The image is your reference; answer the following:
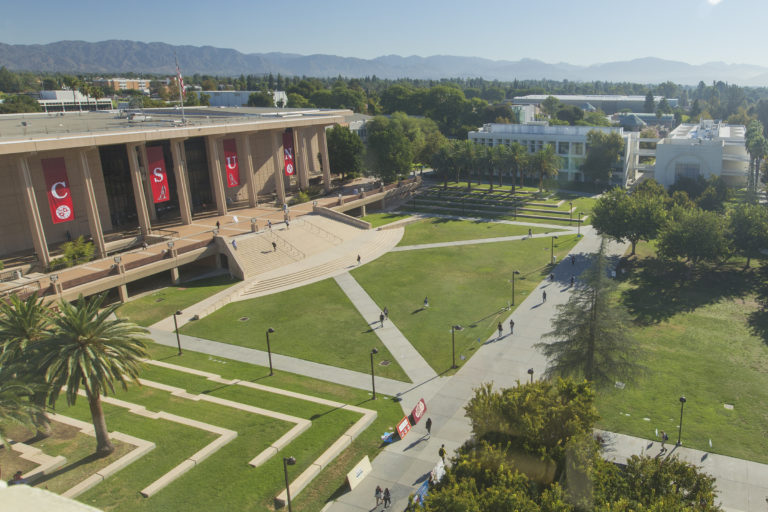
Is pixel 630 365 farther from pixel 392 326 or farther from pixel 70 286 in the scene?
pixel 70 286

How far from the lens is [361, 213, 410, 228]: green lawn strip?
75.9 m

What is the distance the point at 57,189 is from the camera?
50.1 m

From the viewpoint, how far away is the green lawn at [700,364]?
30062 millimetres

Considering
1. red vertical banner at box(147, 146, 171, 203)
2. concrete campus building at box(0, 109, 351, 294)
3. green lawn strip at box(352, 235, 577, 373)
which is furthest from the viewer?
red vertical banner at box(147, 146, 171, 203)

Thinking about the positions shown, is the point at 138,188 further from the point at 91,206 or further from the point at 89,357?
the point at 89,357

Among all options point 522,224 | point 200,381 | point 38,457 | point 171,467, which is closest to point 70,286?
point 200,381

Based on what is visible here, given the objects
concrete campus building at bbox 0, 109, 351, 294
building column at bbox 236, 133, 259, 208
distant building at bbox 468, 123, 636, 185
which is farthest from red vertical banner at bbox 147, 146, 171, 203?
distant building at bbox 468, 123, 636, 185

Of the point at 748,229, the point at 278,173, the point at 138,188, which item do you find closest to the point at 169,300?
the point at 138,188

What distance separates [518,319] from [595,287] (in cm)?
1544

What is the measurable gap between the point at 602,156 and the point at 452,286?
50864mm

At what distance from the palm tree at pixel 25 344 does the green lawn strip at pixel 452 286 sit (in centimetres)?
2275

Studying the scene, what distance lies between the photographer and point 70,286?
4503 cm

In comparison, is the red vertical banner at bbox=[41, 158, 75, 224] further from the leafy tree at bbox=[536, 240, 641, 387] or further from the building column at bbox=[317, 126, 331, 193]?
the leafy tree at bbox=[536, 240, 641, 387]

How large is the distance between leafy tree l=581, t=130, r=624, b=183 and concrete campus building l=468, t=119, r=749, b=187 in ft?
11.1
